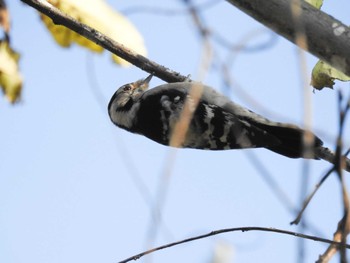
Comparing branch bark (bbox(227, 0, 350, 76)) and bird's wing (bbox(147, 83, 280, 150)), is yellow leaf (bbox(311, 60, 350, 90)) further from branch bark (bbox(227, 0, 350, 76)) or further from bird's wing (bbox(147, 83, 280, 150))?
branch bark (bbox(227, 0, 350, 76))

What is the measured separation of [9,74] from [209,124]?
158 centimetres

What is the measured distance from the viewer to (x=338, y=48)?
95.8 inches

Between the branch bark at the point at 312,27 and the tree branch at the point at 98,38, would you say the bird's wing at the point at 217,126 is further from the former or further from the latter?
the branch bark at the point at 312,27

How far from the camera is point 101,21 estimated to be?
3.94 metres

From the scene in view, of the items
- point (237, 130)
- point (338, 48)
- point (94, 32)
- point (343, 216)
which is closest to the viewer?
point (343, 216)

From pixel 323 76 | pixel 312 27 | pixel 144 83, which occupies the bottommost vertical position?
pixel 312 27

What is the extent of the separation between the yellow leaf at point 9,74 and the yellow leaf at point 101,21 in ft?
1.75

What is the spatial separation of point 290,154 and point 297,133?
6.6 inches

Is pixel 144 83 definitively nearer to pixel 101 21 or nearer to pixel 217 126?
pixel 217 126

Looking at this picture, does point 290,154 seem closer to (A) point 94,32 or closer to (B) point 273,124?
(B) point 273,124

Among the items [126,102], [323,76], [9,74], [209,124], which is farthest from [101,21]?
[126,102]

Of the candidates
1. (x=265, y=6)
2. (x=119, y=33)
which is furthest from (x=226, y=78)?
(x=119, y=33)

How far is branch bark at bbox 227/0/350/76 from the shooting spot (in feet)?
7.92

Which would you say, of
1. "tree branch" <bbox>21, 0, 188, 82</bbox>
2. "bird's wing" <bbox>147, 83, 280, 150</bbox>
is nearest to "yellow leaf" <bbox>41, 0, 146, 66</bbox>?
"tree branch" <bbox>21, 0, 188, 82</bbox>
